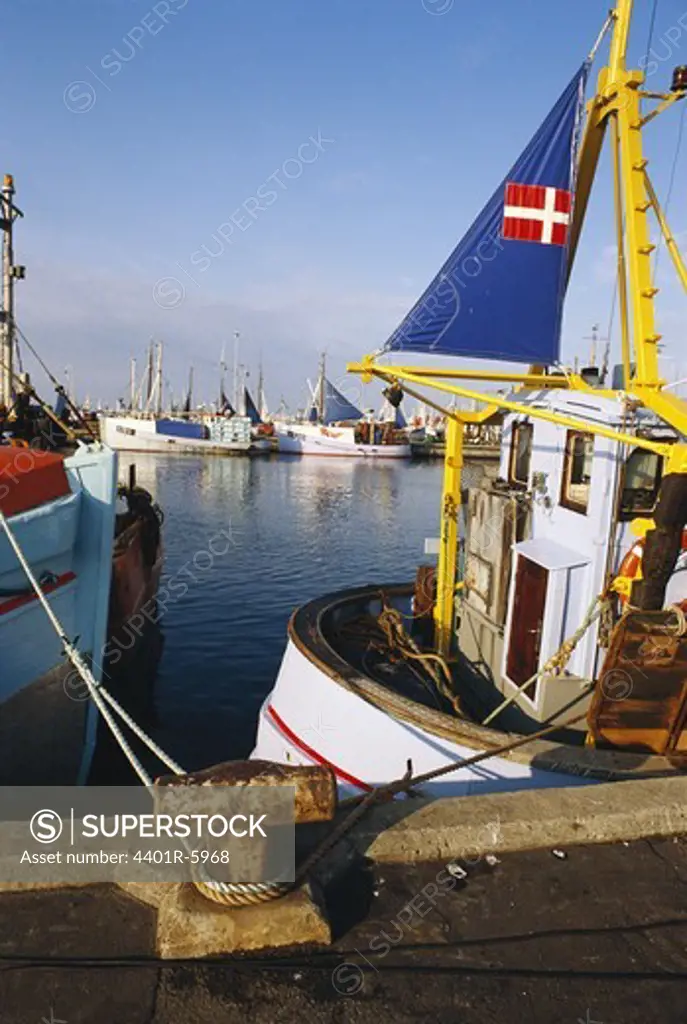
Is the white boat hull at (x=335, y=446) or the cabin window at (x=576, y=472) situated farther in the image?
the white boat hull at (x=335, y=446)

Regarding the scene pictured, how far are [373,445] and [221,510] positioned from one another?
177 feet

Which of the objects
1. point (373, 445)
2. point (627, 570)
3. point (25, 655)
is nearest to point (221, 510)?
point (25, 655)

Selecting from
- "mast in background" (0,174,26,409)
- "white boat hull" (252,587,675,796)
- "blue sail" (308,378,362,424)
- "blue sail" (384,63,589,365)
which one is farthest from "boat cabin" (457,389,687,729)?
"blue sail" (308,378,362,424)

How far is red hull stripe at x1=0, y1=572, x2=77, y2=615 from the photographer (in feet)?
26.8

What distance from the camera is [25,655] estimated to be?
8.54m

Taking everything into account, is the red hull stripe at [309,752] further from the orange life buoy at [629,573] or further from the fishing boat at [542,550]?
the orange life buoy at [629,573]

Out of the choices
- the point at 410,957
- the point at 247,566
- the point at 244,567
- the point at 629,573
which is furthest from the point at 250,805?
the point at 247,566

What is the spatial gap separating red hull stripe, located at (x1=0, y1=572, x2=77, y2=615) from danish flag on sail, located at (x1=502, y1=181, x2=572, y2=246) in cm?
783

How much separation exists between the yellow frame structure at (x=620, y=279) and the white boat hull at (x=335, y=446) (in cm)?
8122

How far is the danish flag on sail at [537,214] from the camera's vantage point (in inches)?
356

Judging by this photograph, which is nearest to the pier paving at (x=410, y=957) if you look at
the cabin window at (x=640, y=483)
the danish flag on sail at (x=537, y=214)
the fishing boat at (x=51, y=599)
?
the cabin window at (x=640, y=483)

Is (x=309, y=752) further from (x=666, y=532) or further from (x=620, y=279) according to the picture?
(x=620, y=279)

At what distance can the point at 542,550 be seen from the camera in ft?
26.9

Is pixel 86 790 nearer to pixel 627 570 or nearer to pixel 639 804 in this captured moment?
pixel 639 804
